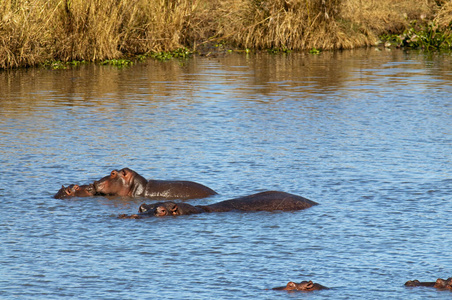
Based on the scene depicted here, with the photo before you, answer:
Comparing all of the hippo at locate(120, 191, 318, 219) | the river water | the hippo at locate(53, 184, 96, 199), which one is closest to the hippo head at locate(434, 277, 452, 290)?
the river water

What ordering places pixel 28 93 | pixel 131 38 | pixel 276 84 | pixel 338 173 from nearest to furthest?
pixel 338 173
pixel 28 93
pixel 276 84
pixel 131 38

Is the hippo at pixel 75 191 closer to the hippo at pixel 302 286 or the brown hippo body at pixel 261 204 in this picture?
the brown hippo body at pixel 261 204

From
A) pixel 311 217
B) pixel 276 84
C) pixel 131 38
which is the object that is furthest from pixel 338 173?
pixel 131 38

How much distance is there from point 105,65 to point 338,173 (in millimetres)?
13756

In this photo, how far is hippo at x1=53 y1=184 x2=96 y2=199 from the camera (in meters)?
9.36

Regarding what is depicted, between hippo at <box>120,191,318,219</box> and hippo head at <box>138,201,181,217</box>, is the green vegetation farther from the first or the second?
hippo head at <box>138,201,181,217</box>

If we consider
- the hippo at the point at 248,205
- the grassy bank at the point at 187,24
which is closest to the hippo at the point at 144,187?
the hippo at the point at 248,205

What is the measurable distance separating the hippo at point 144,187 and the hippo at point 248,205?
0.71 meters

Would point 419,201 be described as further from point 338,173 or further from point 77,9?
point 77,9

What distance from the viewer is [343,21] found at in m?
26.8

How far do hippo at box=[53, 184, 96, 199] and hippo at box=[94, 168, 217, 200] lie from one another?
84 millimetres

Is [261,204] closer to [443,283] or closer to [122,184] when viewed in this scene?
[122,184]

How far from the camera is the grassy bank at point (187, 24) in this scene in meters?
21.3

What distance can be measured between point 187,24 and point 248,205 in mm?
17937
